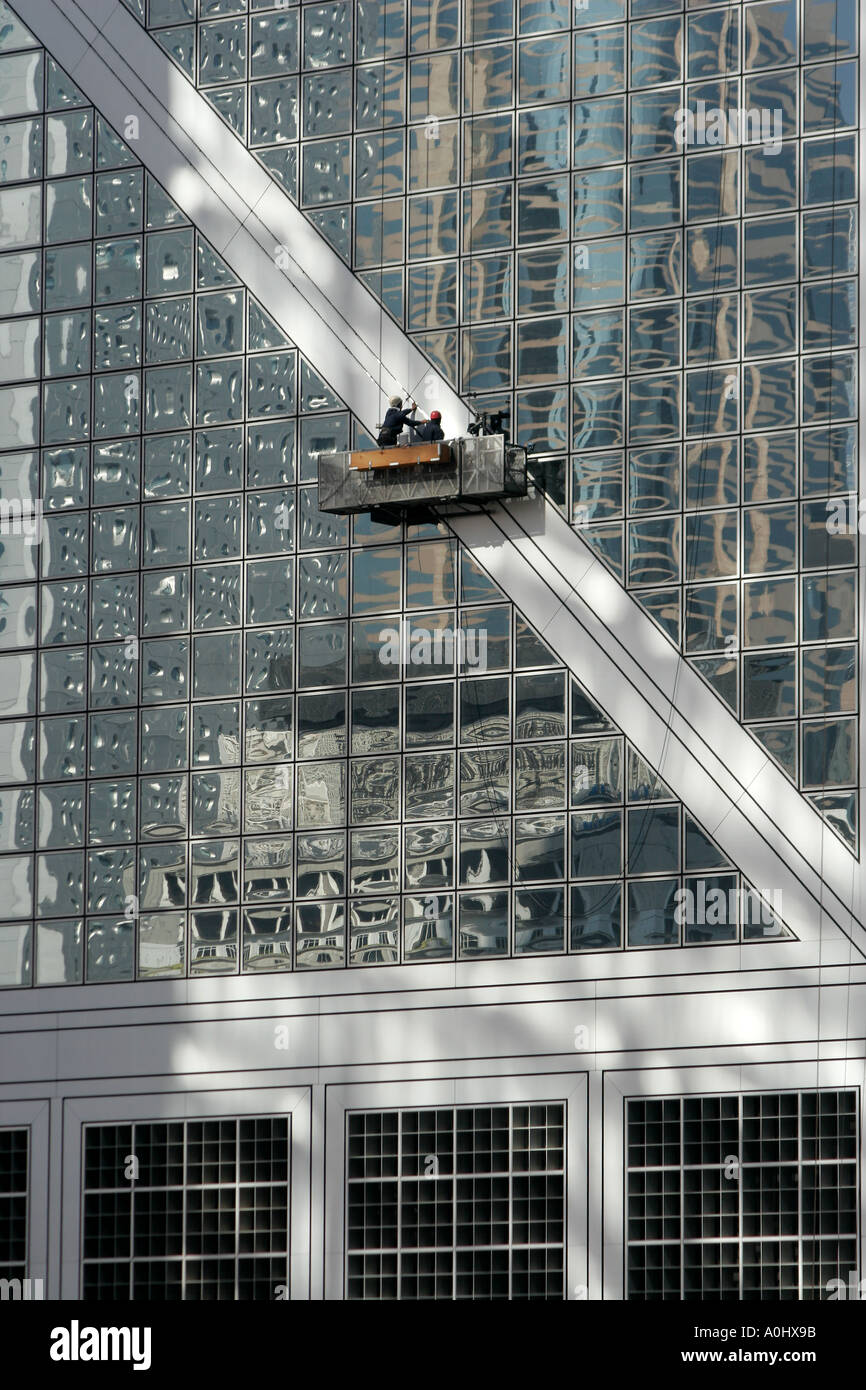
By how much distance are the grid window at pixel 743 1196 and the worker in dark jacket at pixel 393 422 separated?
34.5 ft

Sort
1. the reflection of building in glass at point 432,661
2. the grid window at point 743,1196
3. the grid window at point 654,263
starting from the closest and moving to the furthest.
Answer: the grid window at point 743,1196 → the reflection of building in glass at point 432,661 → the grid window at point 654,263

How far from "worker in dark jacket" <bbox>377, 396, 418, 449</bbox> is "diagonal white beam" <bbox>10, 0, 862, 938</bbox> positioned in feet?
2.56

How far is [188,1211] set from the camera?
33.8 metres

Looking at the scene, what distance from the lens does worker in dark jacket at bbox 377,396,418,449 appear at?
1325 inches

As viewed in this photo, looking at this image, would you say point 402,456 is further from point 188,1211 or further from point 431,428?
point 188,1211

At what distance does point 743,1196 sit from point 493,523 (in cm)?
1046

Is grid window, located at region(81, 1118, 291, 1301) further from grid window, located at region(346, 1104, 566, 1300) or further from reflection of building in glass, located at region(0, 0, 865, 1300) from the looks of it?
grid window, located at region(346, 1104, 566, 1300)

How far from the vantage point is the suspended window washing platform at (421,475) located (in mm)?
33219

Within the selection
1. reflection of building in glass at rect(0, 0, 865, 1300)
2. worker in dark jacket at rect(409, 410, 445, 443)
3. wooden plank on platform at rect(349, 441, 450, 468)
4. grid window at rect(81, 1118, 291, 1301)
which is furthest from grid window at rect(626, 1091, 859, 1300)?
worker in dark jacket at rect(409, 410, 445, 443)

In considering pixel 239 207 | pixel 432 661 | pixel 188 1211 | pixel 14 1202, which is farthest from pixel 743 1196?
pixel 239 207

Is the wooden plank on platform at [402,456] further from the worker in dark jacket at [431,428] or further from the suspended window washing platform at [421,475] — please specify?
the worker in dark jacket at [431,428]

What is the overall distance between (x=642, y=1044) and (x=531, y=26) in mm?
15453

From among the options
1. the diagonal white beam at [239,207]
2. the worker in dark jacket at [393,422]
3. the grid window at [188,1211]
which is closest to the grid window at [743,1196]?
the grid window at [188,1211]

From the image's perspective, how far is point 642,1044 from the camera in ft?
104
